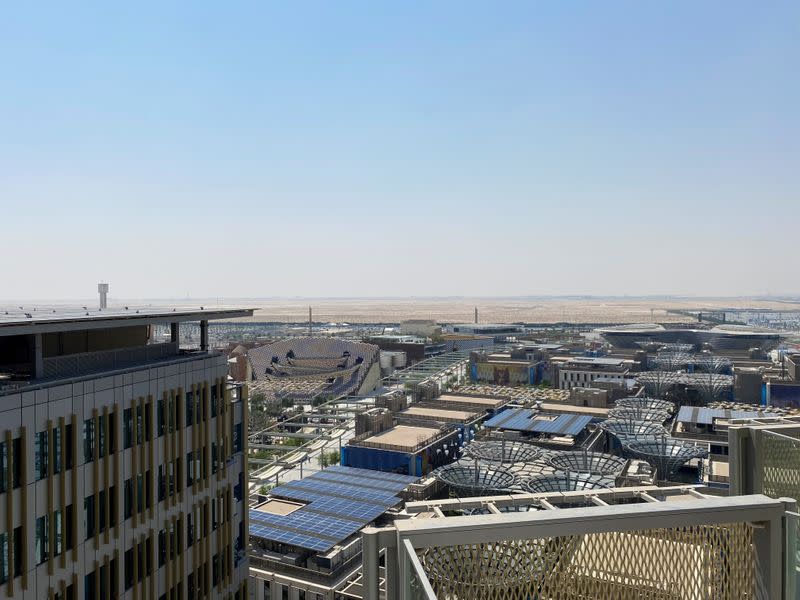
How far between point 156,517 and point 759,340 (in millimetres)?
120183

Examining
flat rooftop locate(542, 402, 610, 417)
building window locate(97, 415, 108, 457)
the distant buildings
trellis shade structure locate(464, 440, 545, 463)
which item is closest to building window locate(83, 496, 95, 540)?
building window locate(97, 415, 108, 457)

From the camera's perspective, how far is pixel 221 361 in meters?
18.3

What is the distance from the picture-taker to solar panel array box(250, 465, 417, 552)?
28.2 meters

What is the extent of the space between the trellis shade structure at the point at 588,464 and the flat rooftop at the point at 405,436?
1365 centimetres

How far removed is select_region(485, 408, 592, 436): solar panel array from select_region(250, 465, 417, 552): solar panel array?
56.6 feet

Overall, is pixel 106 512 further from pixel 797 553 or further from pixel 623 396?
pixel 623 396

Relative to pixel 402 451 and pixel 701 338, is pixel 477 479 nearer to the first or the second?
pixel 402 451

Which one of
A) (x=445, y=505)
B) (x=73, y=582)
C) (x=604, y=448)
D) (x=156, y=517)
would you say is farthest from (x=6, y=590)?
(x=604, y=448)

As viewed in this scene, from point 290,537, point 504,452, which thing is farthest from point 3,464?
point 504,452

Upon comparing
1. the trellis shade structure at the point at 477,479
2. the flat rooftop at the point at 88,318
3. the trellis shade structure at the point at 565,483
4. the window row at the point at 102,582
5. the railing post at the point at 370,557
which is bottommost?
the trellis shade structure at the point at 477,479

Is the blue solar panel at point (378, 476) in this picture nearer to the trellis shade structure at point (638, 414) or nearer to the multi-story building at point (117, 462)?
the multi-story building at point (117, 462)

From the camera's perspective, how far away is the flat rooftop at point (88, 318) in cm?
1173

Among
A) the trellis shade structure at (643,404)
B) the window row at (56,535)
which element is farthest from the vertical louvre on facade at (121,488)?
the trellis shade structure at (643,404)

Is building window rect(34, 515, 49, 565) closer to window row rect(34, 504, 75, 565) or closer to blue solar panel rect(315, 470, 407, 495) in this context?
window row rect(34, 504, 75, 565)
